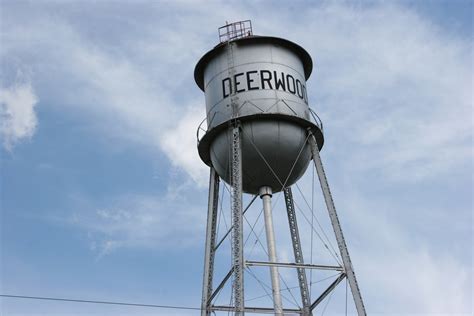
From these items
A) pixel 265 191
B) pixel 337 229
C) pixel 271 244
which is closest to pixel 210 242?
pixel 271 244

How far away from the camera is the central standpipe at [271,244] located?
1548cm

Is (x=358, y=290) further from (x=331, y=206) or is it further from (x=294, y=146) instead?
(x=294, y=146)

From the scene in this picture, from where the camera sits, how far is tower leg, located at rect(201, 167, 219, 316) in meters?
16.5

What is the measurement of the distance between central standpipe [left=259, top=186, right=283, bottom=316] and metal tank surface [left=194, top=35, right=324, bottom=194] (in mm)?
296

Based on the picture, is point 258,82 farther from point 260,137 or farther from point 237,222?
point 237,222

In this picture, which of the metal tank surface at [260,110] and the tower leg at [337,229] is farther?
the metal tank surface at [260,110]

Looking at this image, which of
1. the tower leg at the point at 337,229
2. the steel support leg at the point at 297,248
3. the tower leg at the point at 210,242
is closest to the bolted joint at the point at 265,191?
the steel support leg at the point at 297,248

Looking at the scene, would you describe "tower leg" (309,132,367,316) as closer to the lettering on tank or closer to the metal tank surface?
the metal tank surface

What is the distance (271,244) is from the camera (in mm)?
16391

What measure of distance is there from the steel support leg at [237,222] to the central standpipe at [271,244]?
1.32m

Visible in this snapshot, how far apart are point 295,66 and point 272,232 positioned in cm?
484

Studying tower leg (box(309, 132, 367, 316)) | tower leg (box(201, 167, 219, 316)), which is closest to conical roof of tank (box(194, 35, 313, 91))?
tower leg (box(309, 132, 367, 316))

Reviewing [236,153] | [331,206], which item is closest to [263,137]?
[236,153]

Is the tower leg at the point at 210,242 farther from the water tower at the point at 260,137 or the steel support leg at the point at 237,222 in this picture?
the steel support leg at the point at 237,222
